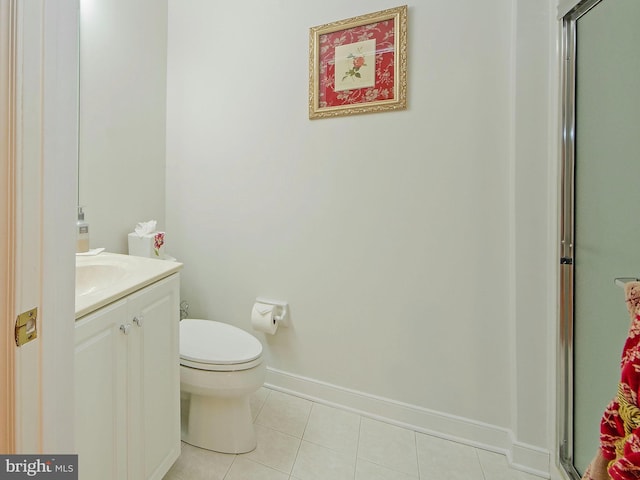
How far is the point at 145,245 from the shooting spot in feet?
5.26

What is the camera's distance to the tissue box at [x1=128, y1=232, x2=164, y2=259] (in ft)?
5.26

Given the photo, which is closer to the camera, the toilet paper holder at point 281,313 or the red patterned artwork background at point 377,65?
the red patterned artwork background at point 377,65

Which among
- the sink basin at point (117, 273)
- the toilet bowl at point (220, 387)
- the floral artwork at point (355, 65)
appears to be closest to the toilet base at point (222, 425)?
the toilet bowl at point (220, 387)

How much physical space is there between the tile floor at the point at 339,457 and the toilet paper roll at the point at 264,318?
0.43 m

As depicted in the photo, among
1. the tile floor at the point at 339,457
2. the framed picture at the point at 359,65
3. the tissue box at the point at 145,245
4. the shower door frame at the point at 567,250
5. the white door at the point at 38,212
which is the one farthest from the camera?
the tissue box at the point at 145,245

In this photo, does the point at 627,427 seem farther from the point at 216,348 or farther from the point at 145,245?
the point at 145,245

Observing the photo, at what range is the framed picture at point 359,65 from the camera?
138cm

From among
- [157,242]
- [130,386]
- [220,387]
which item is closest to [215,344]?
[220,387]

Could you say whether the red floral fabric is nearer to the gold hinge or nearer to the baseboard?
the baseboard

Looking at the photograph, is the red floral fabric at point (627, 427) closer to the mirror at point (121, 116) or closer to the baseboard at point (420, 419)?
the baseboard at point (420, 419)

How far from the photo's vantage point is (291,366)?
1704mm

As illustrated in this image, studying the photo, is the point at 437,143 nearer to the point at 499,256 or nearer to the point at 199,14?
the point at 499,256

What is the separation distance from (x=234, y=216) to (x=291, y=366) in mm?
926

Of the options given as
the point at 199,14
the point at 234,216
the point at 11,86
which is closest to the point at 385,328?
the point at 234,216
